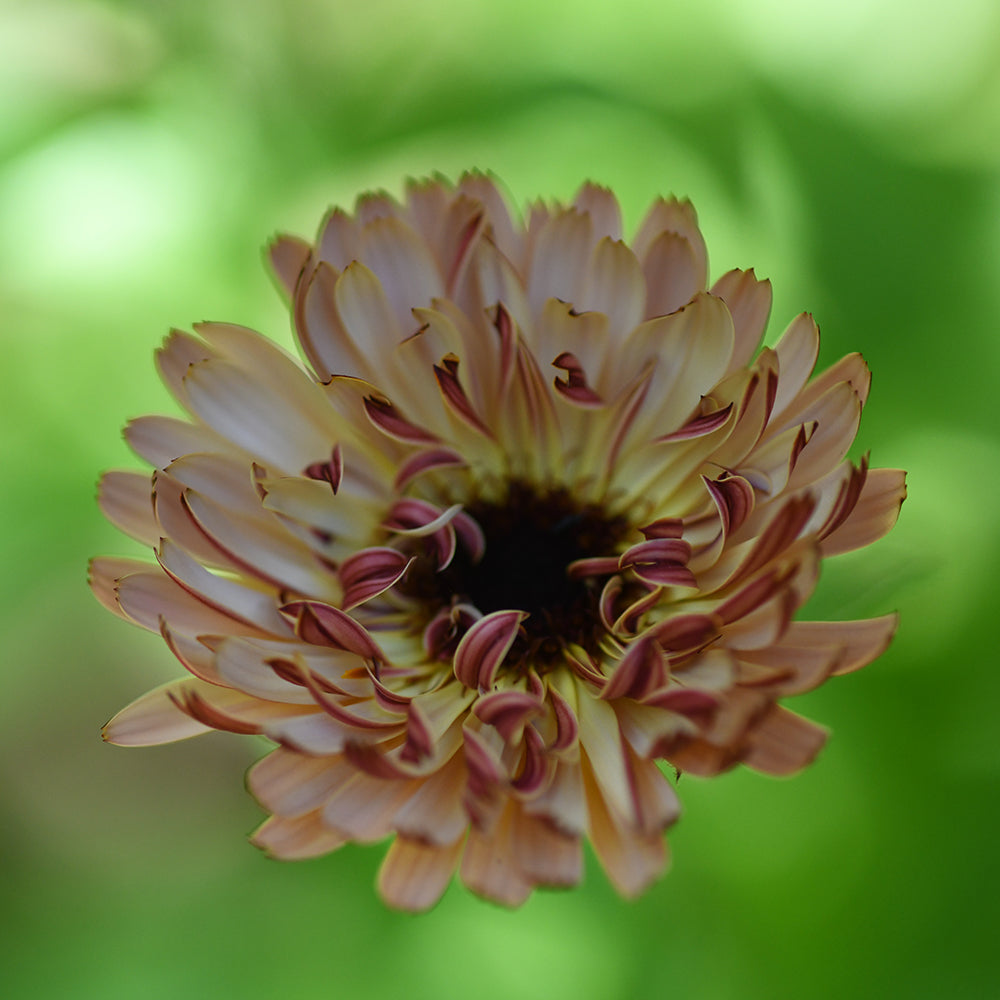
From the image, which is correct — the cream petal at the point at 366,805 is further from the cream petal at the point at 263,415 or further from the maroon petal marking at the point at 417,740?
the cream petal at the point at 263,415

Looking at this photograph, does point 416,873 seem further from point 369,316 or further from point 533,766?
point 369,316

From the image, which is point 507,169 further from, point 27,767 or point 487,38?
point 27,767

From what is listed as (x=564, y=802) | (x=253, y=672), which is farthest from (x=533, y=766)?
(x=253, y=672)

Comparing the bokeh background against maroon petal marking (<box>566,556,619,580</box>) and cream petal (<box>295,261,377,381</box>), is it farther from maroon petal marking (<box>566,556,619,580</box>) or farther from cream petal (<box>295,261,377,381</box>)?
cream petal (<box>295,261,377,381</box>)

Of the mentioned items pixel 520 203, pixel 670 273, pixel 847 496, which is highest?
pixel 520 203

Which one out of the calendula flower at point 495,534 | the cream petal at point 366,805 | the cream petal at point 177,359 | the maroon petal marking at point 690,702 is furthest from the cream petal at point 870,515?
the cream petal at point 177,359

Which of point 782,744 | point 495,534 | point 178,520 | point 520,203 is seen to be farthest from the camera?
point 520,203

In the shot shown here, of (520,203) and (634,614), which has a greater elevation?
(520,203)
